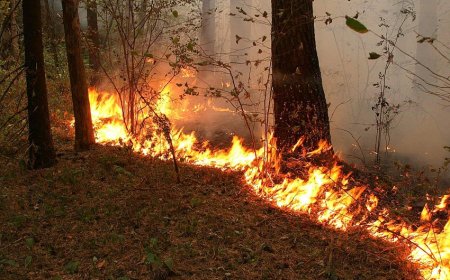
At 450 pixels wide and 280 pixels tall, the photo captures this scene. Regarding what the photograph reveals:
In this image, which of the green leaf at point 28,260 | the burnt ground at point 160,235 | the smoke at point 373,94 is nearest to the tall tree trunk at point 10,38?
the burnt ground at point 160,235

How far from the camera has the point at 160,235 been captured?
436 cm

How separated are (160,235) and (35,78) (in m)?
3.01

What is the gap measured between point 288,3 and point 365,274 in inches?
154

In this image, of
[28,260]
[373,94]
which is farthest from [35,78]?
[373,94]

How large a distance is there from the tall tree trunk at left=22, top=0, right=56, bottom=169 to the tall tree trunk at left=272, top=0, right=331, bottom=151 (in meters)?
3.42

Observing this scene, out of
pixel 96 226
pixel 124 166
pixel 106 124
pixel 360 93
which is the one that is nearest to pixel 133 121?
pixel 106 124

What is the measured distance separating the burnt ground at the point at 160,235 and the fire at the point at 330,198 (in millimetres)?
204

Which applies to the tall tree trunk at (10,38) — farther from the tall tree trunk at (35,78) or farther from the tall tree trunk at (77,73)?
the tall tree trunk at (77,73)

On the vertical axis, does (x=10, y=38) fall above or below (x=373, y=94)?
above

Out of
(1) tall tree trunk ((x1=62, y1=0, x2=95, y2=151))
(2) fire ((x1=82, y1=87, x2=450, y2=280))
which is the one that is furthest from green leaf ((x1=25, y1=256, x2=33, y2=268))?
(1) tall tree trunk ((x1=62, y1=0, x2=95, y2=151))

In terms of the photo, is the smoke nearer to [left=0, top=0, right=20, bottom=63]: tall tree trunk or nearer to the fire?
the fire

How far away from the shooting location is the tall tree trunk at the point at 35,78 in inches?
215

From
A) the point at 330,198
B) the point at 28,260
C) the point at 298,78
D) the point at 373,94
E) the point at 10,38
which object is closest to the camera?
the point at 28,260

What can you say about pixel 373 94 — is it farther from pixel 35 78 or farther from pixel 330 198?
pixel 35 78
